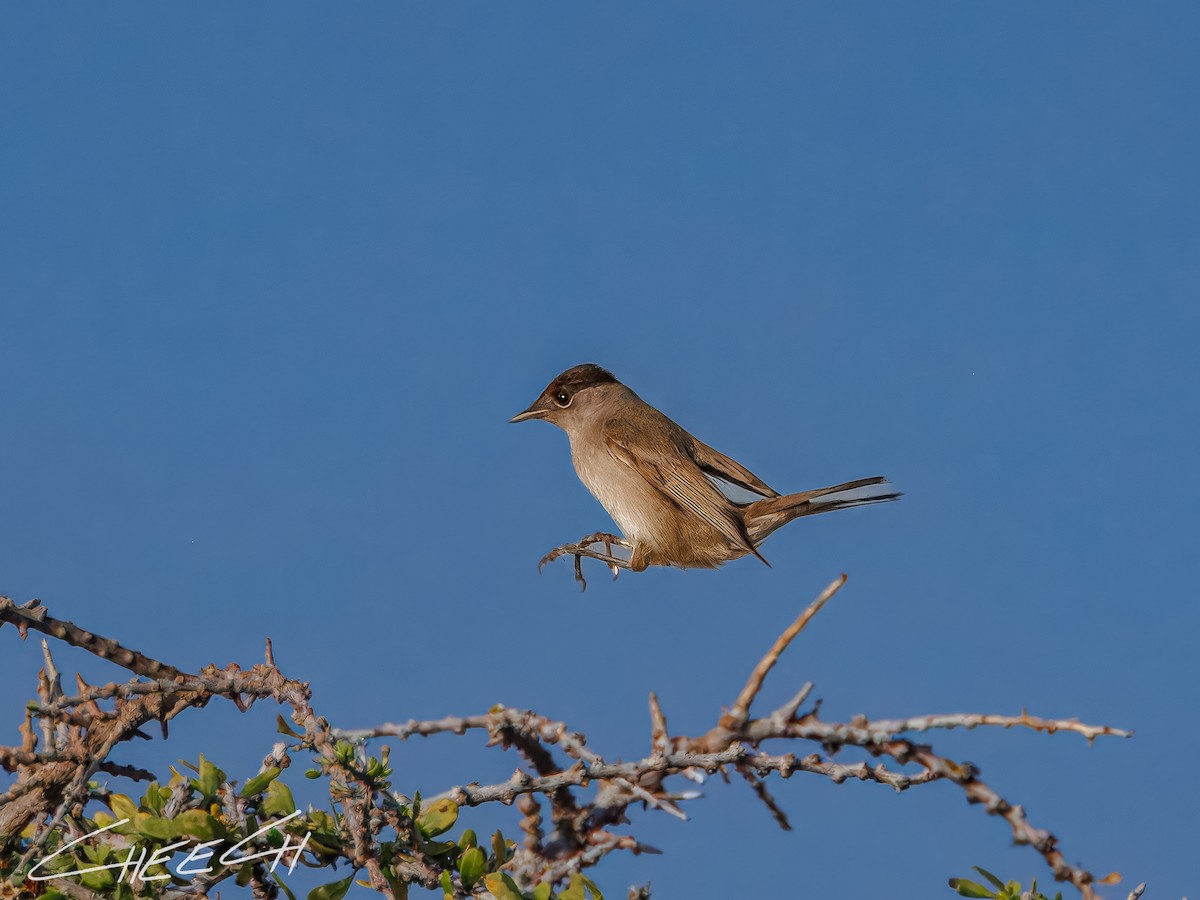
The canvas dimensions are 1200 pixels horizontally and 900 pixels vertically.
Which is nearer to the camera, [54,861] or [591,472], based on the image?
[54,861]

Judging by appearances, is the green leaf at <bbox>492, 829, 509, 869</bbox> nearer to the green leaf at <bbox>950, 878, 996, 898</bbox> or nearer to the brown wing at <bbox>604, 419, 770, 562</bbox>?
the green leaf at <bbox>950, 878, 996, 898</bbox>

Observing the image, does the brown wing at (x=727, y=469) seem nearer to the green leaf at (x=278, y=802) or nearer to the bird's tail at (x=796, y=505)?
the bird's tail at (x=796, y=505)

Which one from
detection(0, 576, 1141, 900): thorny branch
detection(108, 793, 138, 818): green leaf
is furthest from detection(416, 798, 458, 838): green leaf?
detection(108, 793, 138, 818): green leaf

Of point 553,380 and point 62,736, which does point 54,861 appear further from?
point 553,380

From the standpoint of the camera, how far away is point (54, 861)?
13.6ft

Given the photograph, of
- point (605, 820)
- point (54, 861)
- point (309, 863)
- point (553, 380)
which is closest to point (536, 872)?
point (605, 820)

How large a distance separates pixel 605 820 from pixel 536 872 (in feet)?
1.10

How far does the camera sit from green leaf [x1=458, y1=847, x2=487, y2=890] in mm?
3891

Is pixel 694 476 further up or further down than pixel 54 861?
further up

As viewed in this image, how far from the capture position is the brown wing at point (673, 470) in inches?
293

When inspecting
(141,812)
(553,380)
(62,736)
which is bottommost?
(141,812)

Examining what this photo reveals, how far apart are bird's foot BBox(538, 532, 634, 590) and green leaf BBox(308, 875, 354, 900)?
272 centimetres

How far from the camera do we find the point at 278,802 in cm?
410

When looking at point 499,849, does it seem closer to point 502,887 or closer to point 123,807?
point 502,887
